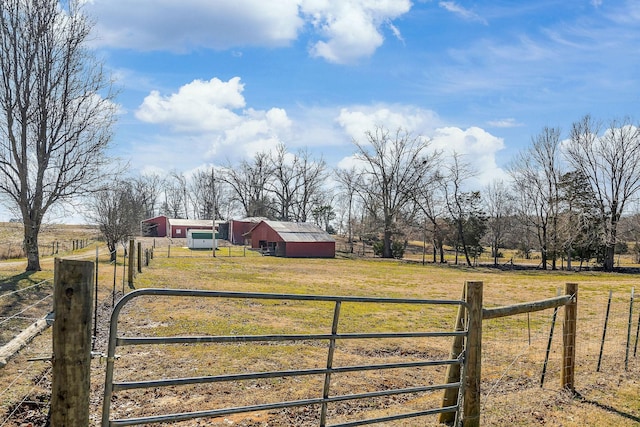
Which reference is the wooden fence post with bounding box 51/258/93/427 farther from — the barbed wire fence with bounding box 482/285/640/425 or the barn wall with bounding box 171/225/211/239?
the barn wall with bounding box 171/225/211/239

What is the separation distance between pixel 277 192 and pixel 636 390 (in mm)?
66959

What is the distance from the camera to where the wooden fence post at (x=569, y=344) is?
652 centimetres

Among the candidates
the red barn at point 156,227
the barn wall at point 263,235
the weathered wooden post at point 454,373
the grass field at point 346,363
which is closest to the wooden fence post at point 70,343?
the grass field at point 346,363

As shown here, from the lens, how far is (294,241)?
49.1 metres

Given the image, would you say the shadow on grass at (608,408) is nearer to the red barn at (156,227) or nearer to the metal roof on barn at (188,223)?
the metal roof on barn at (188,223)

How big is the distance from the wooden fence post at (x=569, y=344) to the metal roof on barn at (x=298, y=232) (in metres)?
42.9

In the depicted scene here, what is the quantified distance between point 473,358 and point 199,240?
52.8 m

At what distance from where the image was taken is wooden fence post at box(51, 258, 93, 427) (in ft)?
8.84

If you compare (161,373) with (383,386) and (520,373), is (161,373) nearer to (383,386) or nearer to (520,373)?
(383,386)

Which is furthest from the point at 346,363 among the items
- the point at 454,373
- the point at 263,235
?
the point at 263,235

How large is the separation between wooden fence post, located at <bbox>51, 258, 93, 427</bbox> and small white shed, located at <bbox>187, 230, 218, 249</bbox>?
172 feet

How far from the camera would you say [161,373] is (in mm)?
7328

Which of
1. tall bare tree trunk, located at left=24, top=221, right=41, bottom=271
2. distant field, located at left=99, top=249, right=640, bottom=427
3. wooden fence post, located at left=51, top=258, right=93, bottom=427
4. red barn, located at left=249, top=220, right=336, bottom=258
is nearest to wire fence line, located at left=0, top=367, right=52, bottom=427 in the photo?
distant field, located at left=99, top=249, right=640, bottom=427

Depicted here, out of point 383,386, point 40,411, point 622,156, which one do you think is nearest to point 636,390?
point 383,386
